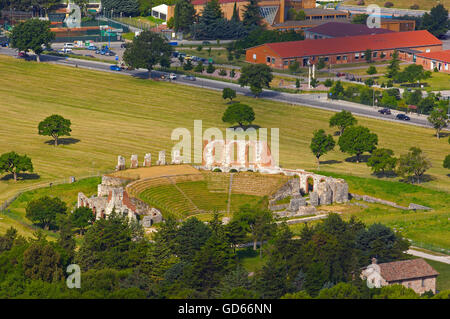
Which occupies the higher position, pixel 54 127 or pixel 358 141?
pixel 54 127

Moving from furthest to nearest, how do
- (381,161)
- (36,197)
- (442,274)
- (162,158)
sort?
(381,161)
(162,158)
(36,197)
(442,274)

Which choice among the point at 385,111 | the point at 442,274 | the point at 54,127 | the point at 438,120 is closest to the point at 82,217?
the point at 54,127

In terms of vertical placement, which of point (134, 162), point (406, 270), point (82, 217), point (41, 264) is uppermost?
point (134, 162)

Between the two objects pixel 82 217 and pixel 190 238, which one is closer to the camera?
pixel 190 238

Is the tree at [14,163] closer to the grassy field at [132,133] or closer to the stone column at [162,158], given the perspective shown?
the grassy field at [132,133]

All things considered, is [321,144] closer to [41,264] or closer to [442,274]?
[442,274]
